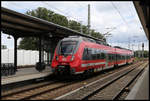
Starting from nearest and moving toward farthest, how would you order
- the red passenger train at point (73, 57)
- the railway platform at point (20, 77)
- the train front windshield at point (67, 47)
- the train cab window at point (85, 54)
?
the railway platform at point (20, 77) < the red passenger train at point (73, 57) < the train front windshield at point (67, 47) < the train cab window at point (85, 54)

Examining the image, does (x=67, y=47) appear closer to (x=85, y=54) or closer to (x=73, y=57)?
(x=73, y=57)

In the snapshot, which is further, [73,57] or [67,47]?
[67,47]

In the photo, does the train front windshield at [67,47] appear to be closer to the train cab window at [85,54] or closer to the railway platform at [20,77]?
the train cab window at [85,54]

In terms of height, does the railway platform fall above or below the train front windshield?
below

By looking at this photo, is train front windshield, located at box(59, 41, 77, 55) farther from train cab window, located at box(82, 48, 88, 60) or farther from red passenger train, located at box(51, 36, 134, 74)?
train cab window, located at box(82, 48, 88, 60)

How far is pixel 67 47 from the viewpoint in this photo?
13.8 m

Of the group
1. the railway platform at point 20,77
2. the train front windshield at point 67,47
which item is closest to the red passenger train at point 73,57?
the train front windshield at point 67,47

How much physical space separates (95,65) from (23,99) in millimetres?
8525

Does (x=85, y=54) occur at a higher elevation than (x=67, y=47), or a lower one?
lower

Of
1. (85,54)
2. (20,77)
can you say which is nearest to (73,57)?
(85,54)

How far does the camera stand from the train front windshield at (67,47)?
13570 mm

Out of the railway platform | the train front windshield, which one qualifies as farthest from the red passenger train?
the railway platform

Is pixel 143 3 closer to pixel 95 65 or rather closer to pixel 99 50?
pixel 95 65

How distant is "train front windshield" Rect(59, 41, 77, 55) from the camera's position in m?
13.6
